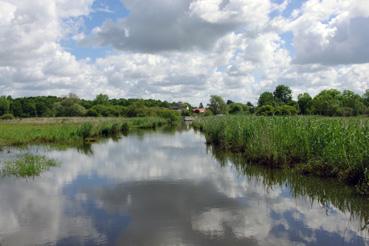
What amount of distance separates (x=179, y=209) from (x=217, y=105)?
8583 centimetres

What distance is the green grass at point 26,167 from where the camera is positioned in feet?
45.5

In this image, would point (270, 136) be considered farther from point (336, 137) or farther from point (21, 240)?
point (21, 240)

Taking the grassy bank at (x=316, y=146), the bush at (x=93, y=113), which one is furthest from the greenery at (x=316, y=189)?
the bush at (x=93, y=113)

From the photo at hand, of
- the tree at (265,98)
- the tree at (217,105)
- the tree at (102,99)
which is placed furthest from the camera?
the tree at (102,99)

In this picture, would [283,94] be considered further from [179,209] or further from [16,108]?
[179,209]

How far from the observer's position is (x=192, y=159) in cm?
1856

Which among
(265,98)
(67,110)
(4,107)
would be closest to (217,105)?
(265,98)

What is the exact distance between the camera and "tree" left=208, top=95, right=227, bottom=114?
92.7 metres

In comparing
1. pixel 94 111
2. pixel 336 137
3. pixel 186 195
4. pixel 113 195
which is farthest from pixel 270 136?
pixel 94 111

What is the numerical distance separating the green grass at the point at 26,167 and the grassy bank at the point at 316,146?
938cm

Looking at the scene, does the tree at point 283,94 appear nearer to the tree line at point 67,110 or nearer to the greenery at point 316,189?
the tree line at point 67,110

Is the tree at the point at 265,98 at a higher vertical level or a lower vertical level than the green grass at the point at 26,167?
higher

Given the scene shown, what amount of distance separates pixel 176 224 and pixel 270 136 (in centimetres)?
817

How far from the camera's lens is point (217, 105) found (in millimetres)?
94250
